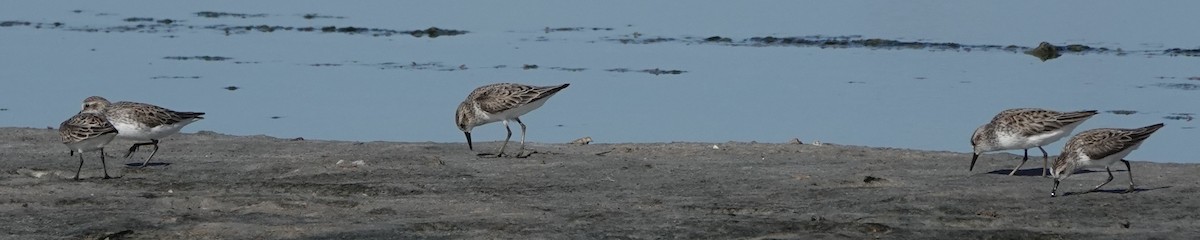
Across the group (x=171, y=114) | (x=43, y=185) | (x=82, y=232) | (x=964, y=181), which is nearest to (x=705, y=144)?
(x=964, y=181)

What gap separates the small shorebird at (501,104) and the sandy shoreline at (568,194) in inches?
19.6

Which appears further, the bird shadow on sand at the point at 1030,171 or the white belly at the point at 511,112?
the white belly at the point at 511,112

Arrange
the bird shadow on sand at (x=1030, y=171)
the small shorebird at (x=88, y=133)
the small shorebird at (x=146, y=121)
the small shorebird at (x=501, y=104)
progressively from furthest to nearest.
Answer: the small shorebird at (x=501, y=104), the small shorebird at (x=146, y=121), the bird shadow on sand at (x=1030, y=171), the small shorebird at (x=88, y=133)

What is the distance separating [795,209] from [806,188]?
55.6 inches

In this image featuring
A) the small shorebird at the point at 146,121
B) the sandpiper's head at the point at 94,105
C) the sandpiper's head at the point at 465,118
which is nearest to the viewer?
the small shorebird at the point at 146,121

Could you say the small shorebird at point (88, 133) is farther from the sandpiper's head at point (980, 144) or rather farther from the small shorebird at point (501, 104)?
the sandpiper's head at point (980, 144)

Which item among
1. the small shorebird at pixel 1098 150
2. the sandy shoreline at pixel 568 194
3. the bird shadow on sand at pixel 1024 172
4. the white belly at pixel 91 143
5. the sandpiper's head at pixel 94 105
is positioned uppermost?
the sandpiper's head at pixel 94 105

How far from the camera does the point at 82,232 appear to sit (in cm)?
1377

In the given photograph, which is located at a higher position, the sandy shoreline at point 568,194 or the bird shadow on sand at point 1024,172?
the sandy shoreline at point 568,194

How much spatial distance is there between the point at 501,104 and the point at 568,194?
462 centimetres

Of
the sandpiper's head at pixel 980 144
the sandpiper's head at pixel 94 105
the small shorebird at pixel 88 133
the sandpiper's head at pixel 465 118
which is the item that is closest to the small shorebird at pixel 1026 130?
the sandpiper's head at pixel 980 144

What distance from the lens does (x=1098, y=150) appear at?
16141 millimetres

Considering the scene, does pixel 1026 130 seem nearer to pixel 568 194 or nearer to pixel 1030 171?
pixel 1030 171

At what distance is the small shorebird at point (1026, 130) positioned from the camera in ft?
58.9
